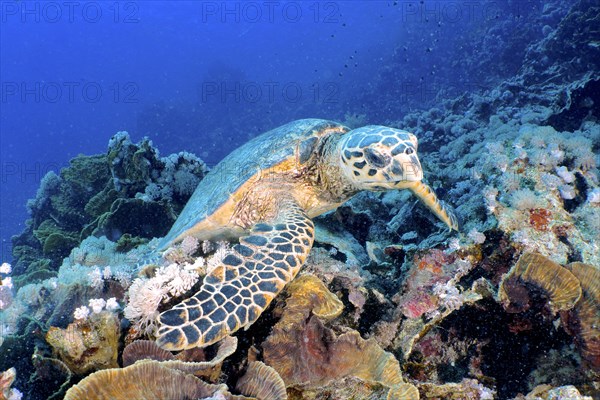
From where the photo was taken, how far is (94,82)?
7225 cm

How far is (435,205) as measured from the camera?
303 cm

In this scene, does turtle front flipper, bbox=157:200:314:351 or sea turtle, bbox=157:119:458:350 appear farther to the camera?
sea turtle, bbox=157:119:458:350

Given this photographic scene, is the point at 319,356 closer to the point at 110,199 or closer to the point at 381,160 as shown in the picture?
the point at 381,160

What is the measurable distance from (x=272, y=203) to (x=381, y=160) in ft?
3.85

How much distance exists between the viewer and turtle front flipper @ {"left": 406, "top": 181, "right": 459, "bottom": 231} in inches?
109

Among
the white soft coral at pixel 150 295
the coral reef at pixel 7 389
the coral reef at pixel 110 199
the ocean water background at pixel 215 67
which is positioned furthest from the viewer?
the ocean water background at pixel 215 67

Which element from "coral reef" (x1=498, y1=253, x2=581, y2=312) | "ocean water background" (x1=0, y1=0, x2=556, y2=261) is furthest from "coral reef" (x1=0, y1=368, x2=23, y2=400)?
"ocean water background" (x1=0, y1=0, x2=556, y2=261)

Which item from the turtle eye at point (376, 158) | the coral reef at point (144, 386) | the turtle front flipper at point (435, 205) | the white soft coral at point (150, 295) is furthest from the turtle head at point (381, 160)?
the coral reef at point (144, 386)

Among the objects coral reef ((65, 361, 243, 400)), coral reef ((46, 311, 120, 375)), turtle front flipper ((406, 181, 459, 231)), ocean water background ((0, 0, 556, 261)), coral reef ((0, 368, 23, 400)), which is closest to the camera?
coral reef ((65, 361, 243, 400))

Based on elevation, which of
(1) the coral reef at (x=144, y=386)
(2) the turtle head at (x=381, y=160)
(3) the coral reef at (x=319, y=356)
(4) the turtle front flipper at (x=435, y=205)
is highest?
(1) the coral reef at (x=144, y=386)

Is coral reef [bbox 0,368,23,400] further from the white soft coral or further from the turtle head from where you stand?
the turtle head

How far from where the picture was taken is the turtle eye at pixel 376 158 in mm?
3070

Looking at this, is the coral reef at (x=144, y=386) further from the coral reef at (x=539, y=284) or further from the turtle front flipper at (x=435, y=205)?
the turtle front flipper at (x=435, y=205)

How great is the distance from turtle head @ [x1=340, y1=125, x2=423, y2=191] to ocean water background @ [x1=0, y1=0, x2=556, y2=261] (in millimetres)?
14211
